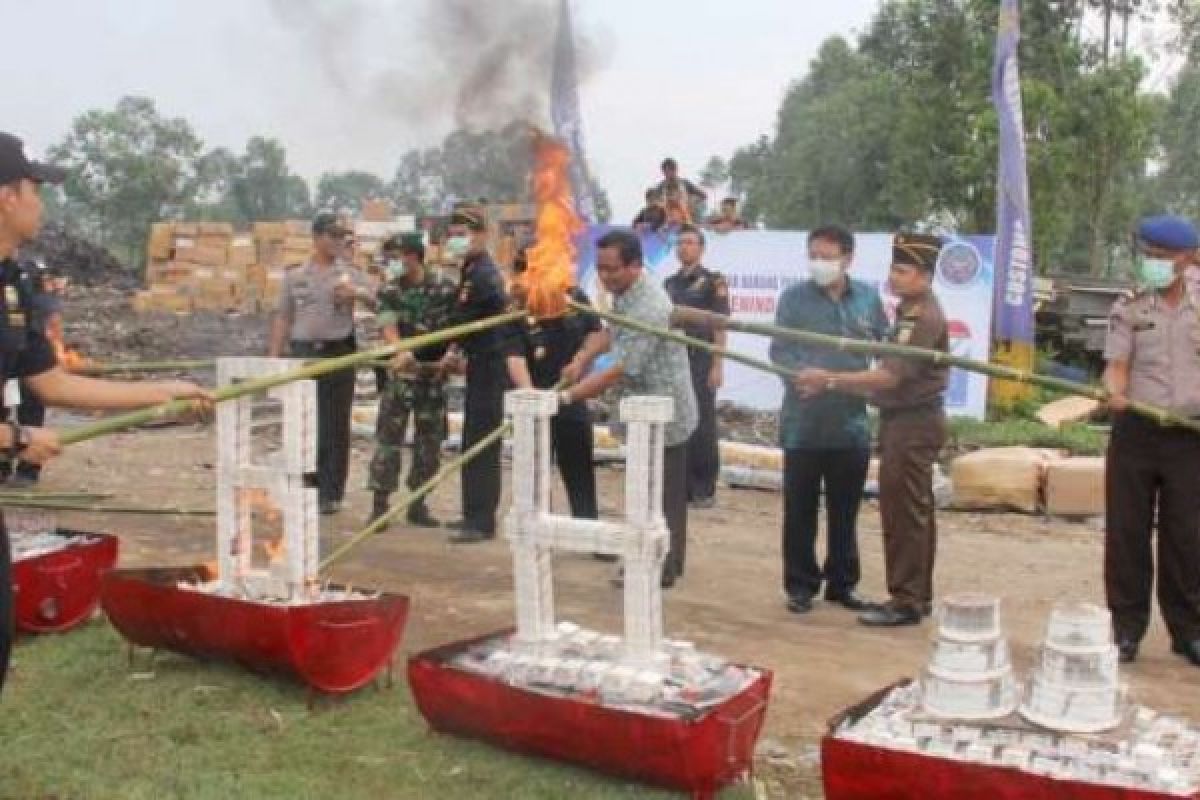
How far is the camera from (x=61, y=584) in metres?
5.77

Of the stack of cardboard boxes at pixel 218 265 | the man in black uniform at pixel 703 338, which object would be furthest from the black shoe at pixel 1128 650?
the stack of cardboard boxes at pixel 218 265

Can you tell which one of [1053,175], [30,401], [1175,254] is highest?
[1053,175]

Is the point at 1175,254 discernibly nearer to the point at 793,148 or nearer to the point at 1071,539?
the point at 1071,539

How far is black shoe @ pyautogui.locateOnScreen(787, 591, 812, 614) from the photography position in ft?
22.1

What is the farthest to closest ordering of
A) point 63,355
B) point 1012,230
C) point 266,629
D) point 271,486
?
point 1012,230
point 63,355
point 271,486
point 266,629

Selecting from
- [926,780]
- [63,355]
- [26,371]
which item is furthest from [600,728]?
[63,355]

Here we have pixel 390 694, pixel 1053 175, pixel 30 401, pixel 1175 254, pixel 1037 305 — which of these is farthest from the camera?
pixel 1053 175

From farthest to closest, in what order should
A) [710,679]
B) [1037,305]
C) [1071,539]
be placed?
[1037,305], [1071,539], [710,679]

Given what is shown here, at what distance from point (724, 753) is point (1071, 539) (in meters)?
5.58

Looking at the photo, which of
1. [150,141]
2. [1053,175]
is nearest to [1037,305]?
[1053,175]

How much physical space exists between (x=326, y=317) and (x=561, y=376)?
1796 mm

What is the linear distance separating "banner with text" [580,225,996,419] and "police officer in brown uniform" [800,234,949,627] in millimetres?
5507

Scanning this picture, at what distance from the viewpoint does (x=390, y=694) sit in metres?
5.14

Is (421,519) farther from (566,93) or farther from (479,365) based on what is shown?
(566,93)
